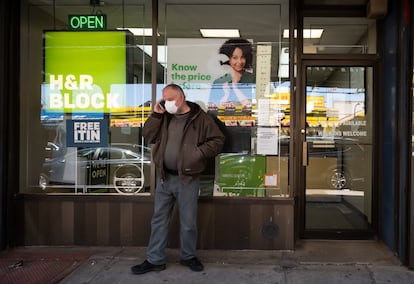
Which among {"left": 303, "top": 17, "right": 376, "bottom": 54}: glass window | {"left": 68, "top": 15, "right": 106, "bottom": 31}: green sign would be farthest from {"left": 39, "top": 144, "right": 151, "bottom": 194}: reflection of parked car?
{"left": 303, "top": 17, "right": 376, "bottom": 54}: glass window

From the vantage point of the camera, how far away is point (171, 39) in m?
5.35

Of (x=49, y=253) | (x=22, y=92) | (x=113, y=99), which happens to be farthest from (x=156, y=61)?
(x=49, y=253)

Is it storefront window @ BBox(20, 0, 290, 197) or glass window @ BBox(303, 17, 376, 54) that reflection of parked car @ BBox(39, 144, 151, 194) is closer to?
storefront window @ BBox(20, 0, 290, 197)

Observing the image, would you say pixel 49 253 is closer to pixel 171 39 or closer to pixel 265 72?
pixel 171 39

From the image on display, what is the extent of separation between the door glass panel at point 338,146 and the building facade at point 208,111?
2cm

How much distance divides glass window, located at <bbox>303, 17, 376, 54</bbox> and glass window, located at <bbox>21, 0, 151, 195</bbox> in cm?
194

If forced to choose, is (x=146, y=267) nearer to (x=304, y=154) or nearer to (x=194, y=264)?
(x=194, y=264)

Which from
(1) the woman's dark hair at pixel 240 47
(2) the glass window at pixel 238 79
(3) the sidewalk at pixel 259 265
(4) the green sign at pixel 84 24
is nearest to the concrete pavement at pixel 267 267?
(3) the sidewalk at pixel 259 265

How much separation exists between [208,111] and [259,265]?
6.11 feet

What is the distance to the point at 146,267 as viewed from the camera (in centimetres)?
435

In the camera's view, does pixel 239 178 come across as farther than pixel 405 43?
Yes

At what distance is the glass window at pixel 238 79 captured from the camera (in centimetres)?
522

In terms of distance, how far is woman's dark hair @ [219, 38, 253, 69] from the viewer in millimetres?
5341

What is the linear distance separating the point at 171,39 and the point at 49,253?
2.80 metres
